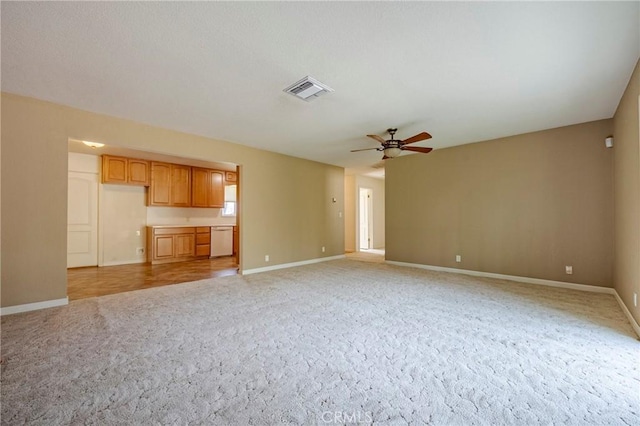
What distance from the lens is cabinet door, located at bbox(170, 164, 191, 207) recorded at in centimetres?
705

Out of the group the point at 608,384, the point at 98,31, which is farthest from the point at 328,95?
the point at 608,384

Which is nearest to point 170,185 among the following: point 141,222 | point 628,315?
point 141,222

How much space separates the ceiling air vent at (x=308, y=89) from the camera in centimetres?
279

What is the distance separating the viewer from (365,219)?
9727mm

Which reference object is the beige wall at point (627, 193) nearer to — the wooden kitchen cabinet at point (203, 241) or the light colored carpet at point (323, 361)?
the light colored carpet at point (323, 361)

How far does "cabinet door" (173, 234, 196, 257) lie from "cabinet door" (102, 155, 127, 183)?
5.96 feet

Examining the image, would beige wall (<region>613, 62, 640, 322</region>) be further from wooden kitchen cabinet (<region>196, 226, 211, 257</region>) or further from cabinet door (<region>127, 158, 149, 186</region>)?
cabinet door (<region>127, 158, 149, 186</region>)

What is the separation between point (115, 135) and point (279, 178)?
2.98 meters

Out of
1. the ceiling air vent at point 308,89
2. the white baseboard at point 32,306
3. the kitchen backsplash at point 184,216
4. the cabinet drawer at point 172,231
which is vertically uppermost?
the ceiling air vent at point 308,89

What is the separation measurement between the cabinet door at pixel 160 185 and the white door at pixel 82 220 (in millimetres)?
1129

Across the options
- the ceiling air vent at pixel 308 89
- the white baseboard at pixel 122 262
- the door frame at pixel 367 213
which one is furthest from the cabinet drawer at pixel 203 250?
the ceiling air vent at pixel 308 89

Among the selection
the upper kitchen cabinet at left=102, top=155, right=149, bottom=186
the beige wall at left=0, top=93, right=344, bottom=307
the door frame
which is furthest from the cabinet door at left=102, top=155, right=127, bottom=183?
the door frame

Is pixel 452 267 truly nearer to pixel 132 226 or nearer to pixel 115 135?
pixel 115 135

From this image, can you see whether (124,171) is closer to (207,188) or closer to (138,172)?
(138,172)
